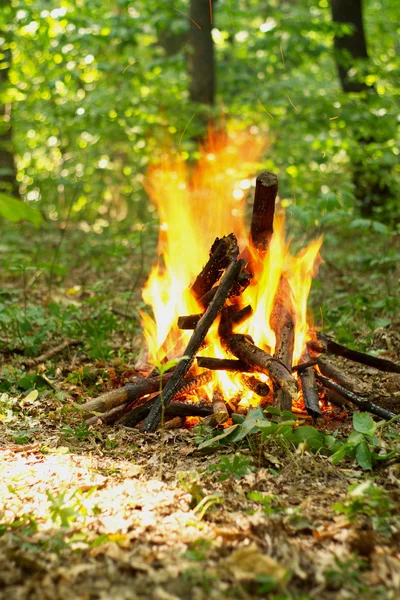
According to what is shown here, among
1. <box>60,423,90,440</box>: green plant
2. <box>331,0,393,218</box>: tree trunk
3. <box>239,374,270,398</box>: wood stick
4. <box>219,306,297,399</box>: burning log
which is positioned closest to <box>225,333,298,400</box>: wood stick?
<box>219,306,297,399</box>: burning log

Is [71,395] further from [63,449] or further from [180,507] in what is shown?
[180,507]

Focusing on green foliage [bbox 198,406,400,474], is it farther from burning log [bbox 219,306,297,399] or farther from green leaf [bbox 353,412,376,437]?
burning log [bbox 219,306,297,399]

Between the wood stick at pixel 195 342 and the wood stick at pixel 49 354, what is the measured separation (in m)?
1.60

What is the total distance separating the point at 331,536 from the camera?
2.41 m

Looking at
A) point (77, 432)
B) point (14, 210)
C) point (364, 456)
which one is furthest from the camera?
point (77, 432)

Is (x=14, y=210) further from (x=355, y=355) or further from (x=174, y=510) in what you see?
(x=355, y=355)

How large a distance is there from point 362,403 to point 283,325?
0.79 metres

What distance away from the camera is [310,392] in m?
3.75

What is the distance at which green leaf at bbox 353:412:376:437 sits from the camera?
10.1 feet

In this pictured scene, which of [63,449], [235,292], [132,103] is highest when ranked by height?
[132,103]

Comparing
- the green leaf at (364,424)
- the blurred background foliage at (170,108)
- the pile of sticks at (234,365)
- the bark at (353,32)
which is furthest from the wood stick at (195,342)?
the bark at (353,32)

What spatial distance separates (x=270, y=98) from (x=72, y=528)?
9.11m

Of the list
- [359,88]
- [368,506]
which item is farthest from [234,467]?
[359,88]

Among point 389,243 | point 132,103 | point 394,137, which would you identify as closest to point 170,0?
point 132,103
